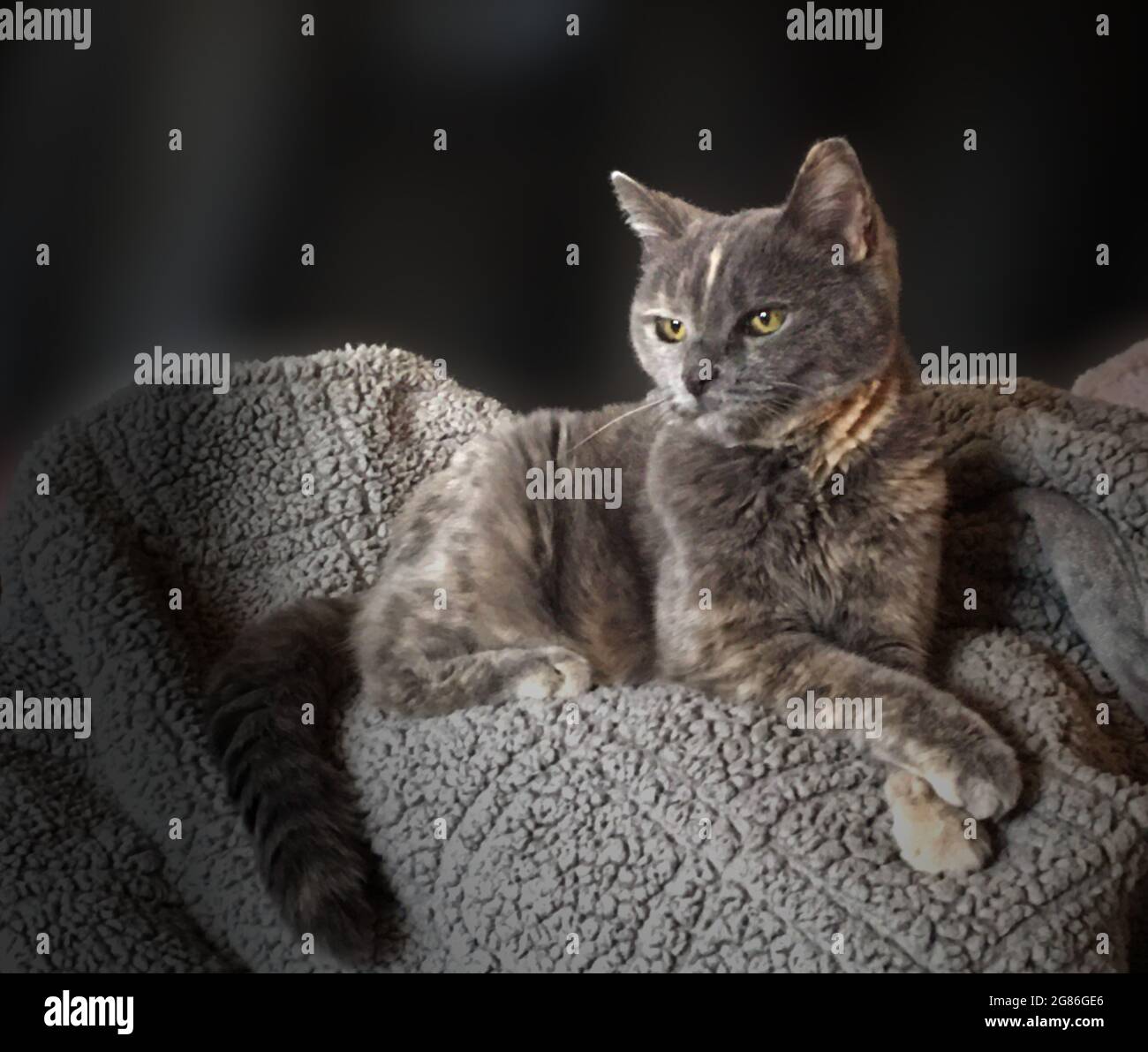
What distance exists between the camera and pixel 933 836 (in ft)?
2.76

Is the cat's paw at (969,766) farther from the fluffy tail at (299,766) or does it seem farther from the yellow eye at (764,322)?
the fluffy tail at (299,766)

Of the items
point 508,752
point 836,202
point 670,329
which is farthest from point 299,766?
point 836,202

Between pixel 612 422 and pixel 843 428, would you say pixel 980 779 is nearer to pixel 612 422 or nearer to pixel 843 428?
pixel 843 428

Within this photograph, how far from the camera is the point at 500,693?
3.49 ft

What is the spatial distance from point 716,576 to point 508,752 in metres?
0.25

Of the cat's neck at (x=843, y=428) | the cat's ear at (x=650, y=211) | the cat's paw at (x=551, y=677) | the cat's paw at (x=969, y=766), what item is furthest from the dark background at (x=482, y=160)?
the cat's paw at (x=969, y=766)

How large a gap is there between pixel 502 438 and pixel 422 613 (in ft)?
0.78

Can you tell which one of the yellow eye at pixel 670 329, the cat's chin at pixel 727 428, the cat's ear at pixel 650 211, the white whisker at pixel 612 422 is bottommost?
the cat's chin at pixel 727 428

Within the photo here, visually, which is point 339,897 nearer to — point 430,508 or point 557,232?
point 430,508

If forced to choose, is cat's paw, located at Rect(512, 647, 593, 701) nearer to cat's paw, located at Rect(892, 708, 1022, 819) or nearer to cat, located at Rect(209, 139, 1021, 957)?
cat, located at Rect(209, 139, 1021, 957)

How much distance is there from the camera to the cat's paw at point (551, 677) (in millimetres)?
1041

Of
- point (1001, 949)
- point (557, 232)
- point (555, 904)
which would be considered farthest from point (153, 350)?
point (1001, 949)

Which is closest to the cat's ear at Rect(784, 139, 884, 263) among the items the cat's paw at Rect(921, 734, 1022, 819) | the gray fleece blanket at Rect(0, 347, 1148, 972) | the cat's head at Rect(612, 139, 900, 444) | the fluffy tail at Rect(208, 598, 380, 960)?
the cat's head at Rect(612, 139, 900, 444)

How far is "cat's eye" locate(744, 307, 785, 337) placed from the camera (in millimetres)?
942
